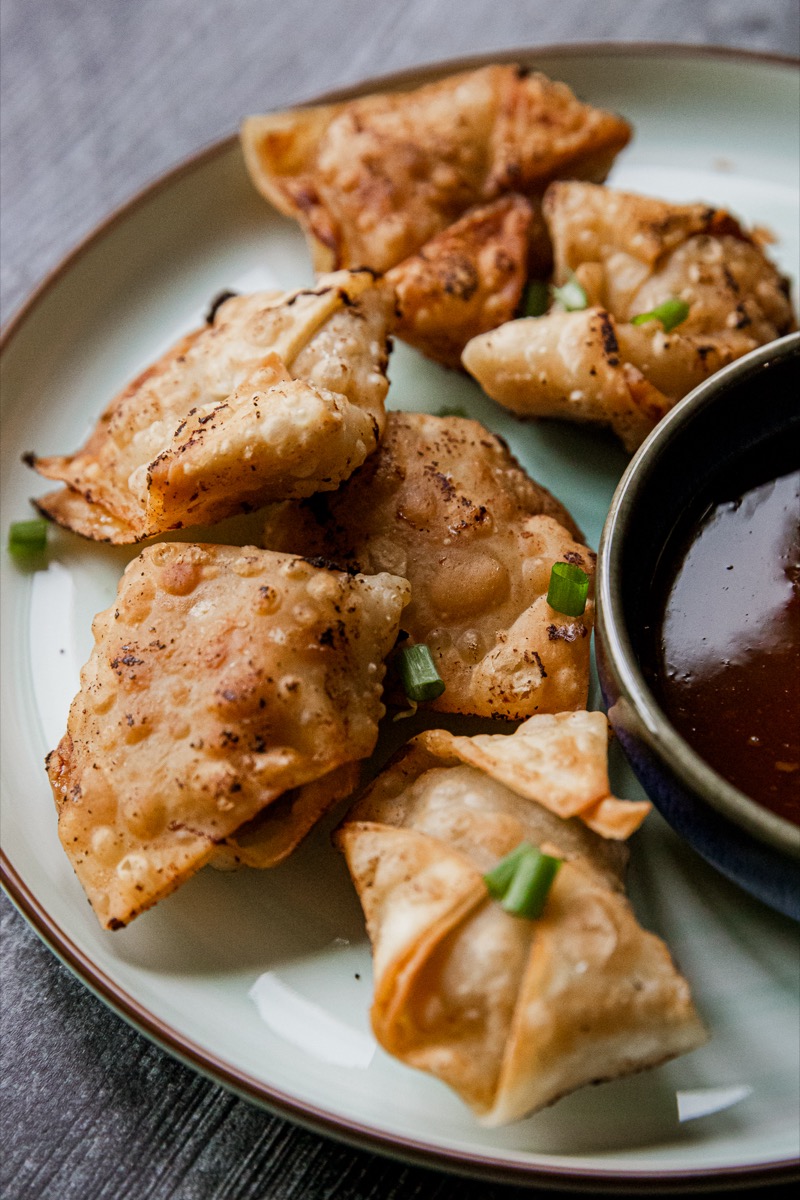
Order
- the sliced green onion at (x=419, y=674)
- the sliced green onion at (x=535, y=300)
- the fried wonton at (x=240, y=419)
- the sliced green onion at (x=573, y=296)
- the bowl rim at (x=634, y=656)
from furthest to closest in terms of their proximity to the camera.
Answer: the sliced green onion at (x=535, y=300) < the sliced green onion at (x=573, y=296) < the sliced green onion at (x=419, y=674) < the fried wonton at (x=240, y=419) < the bowl rim at (x=634, y=656)

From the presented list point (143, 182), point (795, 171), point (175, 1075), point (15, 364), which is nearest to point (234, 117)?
point (143, 182)

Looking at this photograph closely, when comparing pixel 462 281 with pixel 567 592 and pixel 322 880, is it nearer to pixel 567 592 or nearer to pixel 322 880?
pixel 567 592

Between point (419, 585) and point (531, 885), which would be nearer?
point (531, 885)

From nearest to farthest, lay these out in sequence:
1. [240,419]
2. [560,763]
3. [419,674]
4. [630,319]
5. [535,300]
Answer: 1. [560,763]
2. [240,419]
3. [419,674]
4. [630,319]
5. [535,300]

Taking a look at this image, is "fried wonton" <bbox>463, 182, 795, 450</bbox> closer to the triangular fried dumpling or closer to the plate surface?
the plate surface

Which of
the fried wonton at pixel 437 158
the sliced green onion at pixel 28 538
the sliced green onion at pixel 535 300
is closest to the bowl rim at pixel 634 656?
the sliced green onion at pixel 535 300

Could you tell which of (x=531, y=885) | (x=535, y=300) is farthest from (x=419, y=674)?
(x=535, y=300)

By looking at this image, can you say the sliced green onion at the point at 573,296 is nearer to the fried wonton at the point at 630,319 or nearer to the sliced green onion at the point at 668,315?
the fried wonton at the point at 630,319

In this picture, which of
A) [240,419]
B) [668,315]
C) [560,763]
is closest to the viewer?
[560,763]
